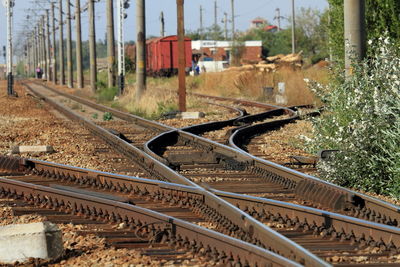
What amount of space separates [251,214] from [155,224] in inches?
41.0

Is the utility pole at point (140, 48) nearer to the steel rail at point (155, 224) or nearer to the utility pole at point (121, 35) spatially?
the utility pole at point (121, 35)

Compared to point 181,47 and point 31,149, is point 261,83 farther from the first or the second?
point 31,149

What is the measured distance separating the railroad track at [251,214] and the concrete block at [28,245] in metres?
0.67

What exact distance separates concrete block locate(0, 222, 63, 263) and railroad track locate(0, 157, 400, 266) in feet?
2.20

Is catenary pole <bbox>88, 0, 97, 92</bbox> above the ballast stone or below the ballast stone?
above

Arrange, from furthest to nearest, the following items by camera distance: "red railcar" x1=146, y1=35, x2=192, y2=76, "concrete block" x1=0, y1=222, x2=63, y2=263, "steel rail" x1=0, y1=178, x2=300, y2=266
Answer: "red railcar" x1=146, y1=35, x2=192, y2=76 < "concrete block" x1=0, y1=222, x2=63, y2=263 < "steel rail" x1=0, y1=178, x2=300, y2=266

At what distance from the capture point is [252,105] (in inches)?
1097

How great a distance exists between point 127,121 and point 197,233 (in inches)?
621

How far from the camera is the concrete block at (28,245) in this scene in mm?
5957

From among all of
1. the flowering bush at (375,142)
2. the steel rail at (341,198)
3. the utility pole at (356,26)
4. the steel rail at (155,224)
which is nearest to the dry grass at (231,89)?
the utility pole at (356,26)

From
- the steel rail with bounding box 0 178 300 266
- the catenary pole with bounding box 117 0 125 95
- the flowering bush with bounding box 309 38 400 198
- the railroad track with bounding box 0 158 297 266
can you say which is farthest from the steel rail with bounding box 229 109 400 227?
the catenary pole with bounding box 117 0 125 95

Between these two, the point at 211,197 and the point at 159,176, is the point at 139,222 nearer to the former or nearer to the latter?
the point at 211,197

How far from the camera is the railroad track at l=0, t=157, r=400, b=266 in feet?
20.0

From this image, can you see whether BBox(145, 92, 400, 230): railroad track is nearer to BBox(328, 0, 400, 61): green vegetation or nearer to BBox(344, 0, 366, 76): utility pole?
BBox(344, 0, 366, 76): utility pole
